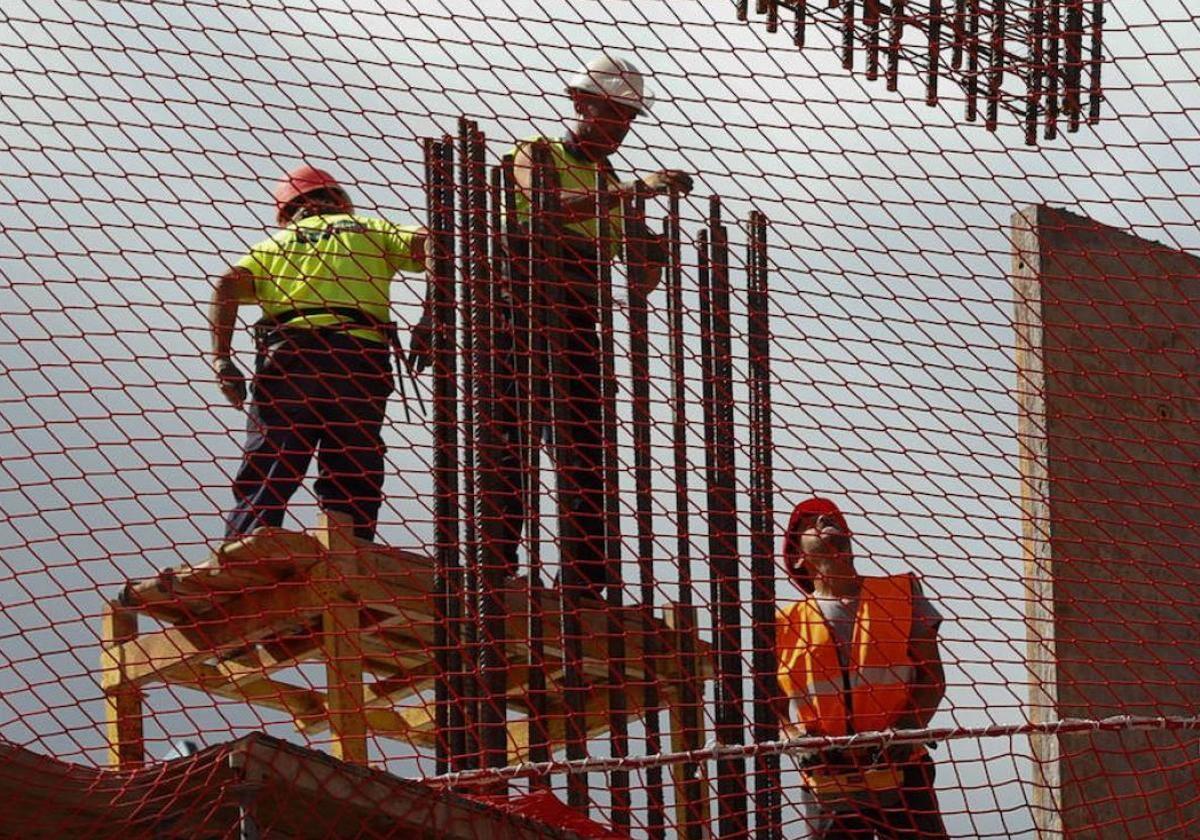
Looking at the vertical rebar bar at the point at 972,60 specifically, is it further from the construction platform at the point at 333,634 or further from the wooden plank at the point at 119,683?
the wooden plank at the point at 119,683

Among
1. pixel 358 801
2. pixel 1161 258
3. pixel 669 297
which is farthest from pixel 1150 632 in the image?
pixel 358 801

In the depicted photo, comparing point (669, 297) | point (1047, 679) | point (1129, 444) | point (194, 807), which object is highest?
point (669, 297)

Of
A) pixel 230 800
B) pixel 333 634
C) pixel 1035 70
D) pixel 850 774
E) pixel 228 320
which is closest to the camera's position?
pixel 230 800

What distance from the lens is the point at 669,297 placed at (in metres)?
9.85

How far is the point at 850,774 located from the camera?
28.6 ft

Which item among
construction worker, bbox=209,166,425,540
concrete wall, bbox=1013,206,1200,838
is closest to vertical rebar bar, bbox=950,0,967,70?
concrete wall, bbox=1013,206,1200,838

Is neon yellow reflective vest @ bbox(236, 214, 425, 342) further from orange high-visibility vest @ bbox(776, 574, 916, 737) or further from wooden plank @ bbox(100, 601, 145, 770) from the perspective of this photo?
orange high-visibility vest @ bbox(776, 574, 916, 737)

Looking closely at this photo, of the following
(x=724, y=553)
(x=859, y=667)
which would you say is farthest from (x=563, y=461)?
(x=859, y=667)

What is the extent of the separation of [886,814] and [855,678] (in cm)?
47

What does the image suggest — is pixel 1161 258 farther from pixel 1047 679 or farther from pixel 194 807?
pixel 194 807

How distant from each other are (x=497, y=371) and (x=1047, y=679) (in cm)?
233

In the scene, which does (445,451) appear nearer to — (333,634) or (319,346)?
(319,346)

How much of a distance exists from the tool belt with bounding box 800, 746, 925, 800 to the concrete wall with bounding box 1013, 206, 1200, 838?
49 centimetres

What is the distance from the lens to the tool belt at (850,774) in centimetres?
865
